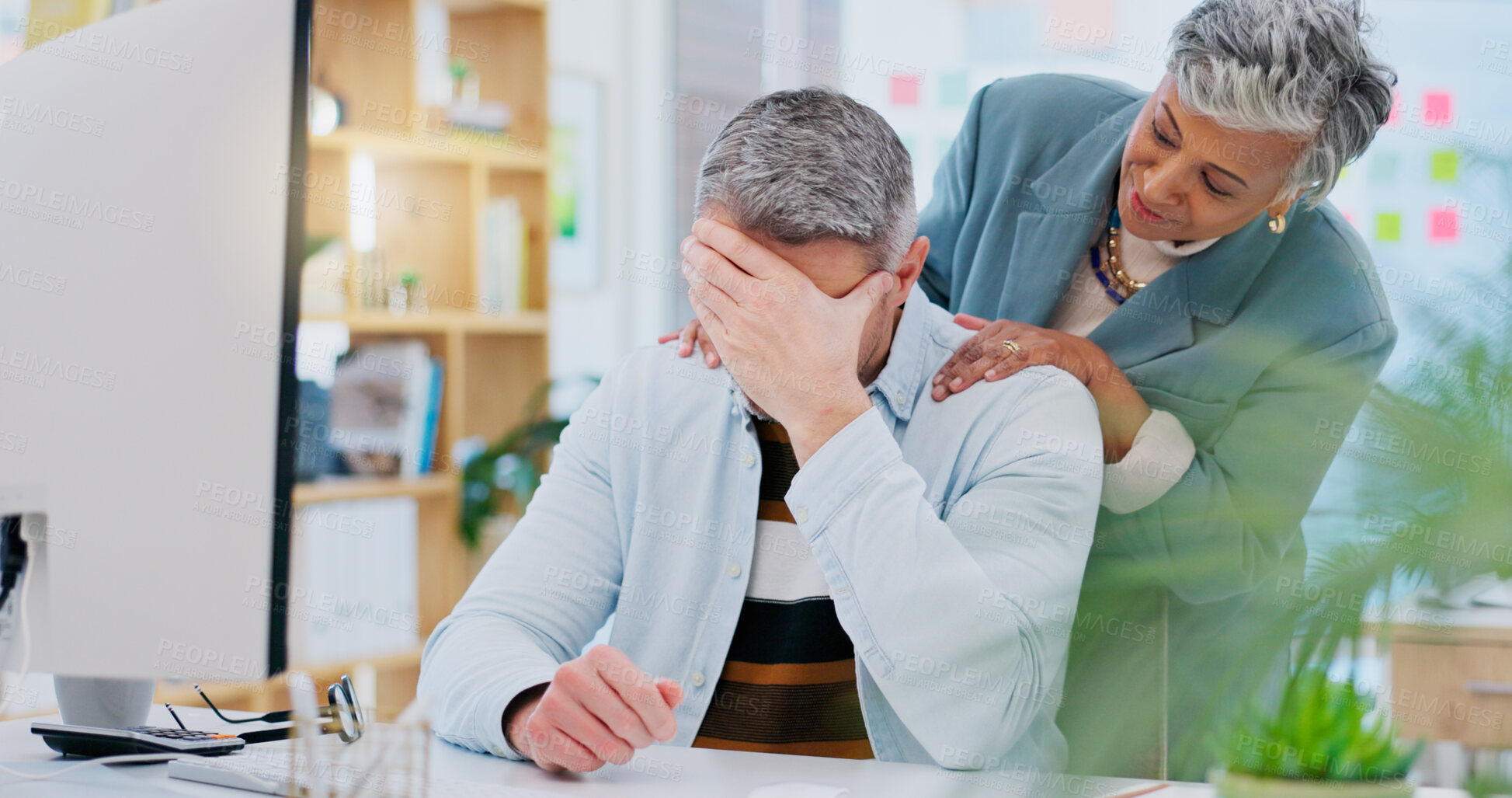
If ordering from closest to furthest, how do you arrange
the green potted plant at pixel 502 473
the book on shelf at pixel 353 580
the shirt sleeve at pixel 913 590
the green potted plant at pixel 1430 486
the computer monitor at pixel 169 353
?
1. the green potted plant at pixel 1430 486
2. the computer monitor at pixel 169 353
3. the shirt sleeve at pixel 913 590
4. the book on shelf at pixel 353 580
5. the green potted plant at pixel 502 473

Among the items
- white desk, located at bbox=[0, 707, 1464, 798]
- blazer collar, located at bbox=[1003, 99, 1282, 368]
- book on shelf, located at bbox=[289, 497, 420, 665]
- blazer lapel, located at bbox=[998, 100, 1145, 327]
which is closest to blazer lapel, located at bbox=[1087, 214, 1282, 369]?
blazer collar, located at bbox=[1003, 99, 1282, 368]

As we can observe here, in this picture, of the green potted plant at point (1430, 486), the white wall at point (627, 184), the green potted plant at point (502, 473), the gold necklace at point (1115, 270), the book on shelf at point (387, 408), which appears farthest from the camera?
the white wall at point (627, 184)

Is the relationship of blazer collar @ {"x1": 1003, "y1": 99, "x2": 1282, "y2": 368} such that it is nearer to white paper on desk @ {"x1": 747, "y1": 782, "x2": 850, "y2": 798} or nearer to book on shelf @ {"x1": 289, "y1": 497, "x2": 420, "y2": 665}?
white paper on desk @ {"x1": 747, "y1": 782, "x2": 850, "y2": 798}

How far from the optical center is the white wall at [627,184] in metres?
3.76

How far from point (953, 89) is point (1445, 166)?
327cm

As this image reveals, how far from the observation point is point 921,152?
3404mm

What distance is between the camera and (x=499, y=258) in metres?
3.26

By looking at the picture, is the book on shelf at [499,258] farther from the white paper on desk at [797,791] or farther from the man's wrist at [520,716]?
the white paper on desk at [797,791]

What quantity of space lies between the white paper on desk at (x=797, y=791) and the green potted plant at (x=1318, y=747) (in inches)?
23.5

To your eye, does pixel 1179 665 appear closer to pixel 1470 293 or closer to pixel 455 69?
pixel 1470 293

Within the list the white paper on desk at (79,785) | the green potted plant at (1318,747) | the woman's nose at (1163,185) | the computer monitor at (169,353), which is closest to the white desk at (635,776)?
the white paper on desk at (79,785)

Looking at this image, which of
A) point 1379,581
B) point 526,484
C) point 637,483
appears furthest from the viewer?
point 526,484

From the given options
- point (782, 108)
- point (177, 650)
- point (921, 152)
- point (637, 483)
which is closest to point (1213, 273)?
point (782, 108)

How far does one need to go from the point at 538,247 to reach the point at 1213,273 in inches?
93.9
